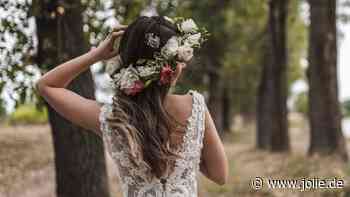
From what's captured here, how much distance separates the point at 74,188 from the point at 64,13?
5.97 feet

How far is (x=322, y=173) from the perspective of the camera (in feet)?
34.5

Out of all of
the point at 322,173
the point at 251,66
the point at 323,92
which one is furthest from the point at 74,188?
the point at 251,66

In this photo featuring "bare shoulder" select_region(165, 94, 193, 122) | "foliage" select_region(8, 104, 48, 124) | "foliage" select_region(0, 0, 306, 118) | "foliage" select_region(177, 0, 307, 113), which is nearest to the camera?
"bare shoulder" select_region(165, 94, 193, 122)

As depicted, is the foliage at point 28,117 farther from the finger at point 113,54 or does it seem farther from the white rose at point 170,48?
the white rose at point 170,48

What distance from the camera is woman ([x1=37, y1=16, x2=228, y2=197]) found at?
329cm

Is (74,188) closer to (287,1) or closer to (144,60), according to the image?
(144,60)

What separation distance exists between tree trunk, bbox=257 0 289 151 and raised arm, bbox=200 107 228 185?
13.5 metres

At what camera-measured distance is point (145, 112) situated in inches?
129

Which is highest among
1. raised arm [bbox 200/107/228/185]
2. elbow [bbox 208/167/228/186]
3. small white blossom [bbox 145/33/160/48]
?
small white blossom [bbox 145/33/160/48]

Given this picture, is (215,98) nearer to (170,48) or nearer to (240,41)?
(240,41)

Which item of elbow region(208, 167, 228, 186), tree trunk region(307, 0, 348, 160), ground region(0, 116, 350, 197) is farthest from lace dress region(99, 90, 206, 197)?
tree trunk region(307, 0, 348, 160)

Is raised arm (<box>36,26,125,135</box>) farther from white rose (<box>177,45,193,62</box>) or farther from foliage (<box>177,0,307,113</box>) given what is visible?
foliage (<box>177,0,307,113</box>)

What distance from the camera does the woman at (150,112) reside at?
129 inches

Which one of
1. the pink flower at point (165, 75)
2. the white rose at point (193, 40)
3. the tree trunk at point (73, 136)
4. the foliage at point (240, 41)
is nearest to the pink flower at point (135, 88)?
the pink flower at point (165, 75)
